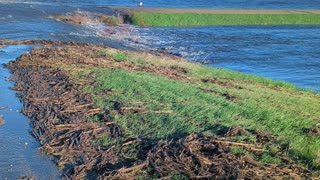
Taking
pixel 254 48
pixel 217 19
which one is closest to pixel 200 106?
pixel 254 48

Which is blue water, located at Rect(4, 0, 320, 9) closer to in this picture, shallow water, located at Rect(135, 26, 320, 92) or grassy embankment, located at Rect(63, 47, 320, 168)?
shallow water, located at Rect(135, 26, 320, 92)

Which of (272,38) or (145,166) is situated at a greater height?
(145,166)

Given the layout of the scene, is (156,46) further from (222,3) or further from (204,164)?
(222,3)

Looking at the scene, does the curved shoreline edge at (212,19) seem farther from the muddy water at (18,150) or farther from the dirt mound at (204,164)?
the dirt mound at (204,164)

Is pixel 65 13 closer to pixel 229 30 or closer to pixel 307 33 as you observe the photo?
pixel 229 30

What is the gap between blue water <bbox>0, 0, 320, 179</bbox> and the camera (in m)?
9.99

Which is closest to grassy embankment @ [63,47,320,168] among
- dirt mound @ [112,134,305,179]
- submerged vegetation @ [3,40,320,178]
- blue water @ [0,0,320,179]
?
submerged vegetation @ [3,40,320,178]

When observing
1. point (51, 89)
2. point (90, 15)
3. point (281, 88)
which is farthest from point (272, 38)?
point (51, 89)

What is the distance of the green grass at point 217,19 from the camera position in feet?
137

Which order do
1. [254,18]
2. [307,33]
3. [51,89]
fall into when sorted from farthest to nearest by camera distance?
1. [254,18]
2. [307,33]
3. [51,89]

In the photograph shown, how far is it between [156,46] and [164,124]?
19.7m

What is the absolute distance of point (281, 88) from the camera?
677 inches

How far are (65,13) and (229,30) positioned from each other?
43.0ft

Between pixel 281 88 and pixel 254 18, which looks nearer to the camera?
pixel 281 88
